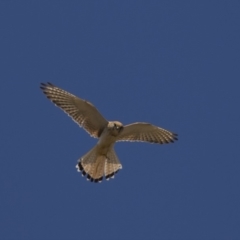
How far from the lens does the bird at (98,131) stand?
19.2m

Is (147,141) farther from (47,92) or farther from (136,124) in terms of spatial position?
(47,92)

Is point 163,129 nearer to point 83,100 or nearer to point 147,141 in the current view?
point 147,141

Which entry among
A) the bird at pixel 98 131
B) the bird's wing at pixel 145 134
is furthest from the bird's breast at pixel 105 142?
the bird's wing at pixel 145 134

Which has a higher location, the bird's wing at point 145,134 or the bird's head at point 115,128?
the bird's wing at point 145,134

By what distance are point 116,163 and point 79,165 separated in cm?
63

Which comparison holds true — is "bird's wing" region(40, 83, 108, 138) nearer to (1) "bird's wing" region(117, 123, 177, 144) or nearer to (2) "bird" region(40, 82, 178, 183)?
(2) "bird" region(40, 82, 178, 183)

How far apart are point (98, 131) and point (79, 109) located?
1.65 ft

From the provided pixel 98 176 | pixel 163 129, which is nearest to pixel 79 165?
pixel 98 176

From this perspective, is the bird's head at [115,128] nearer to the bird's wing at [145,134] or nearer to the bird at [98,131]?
the bird at [98,131]

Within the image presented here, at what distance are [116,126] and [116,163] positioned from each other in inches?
32.5

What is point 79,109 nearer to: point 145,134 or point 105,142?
point 105,142

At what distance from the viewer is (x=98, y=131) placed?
19.5m

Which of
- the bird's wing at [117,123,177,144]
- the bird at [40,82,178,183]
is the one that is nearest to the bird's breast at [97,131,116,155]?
the bird at [40,82,178,183]

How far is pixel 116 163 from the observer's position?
19656 millimetres
